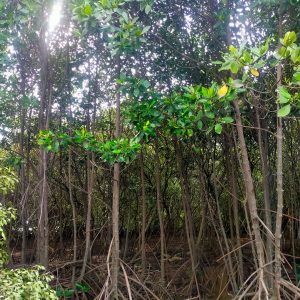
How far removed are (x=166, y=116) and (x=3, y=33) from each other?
1.62 meters

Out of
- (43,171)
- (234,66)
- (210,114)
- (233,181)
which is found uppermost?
(234,66)

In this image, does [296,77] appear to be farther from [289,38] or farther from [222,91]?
[222,91]

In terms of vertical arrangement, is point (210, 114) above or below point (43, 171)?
above

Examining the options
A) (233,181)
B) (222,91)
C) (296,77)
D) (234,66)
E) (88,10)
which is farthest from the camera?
(233,181)

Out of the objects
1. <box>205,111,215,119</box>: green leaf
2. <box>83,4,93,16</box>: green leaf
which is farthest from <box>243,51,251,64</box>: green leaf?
<box>83,4,93,16</box>: green leaf

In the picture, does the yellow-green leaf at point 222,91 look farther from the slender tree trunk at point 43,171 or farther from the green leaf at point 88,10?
the slender tree trunk at point 43,171

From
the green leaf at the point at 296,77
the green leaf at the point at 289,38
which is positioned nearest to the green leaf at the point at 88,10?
the green leaf at the point at 289,38

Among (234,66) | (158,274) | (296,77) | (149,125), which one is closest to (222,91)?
(234,66)

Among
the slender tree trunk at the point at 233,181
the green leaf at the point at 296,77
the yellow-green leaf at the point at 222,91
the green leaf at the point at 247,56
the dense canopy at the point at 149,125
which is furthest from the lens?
the slender tree trunk at the point at 233,181

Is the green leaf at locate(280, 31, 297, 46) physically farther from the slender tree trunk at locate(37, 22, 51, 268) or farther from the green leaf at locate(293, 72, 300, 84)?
the slender tree trunk at locate(37, 22, 51, 268)

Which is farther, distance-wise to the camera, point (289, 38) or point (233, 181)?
point (233, 181)

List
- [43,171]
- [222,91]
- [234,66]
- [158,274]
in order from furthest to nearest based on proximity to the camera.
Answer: [158,274] < [43,171] < [222,91] < [234,66]

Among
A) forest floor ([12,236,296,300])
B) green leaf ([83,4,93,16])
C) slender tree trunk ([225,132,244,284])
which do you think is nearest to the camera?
green leaf ([83,4,93,16])

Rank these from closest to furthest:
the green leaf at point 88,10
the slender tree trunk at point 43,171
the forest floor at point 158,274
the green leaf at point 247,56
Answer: the green leaf at point 247,56, the green leaf at point 88,10, the slender tree trunk at point 43,171, the forest floor at point 158,274
